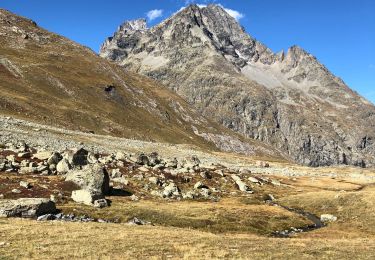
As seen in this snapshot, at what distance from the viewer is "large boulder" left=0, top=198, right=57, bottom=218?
51.2 meters

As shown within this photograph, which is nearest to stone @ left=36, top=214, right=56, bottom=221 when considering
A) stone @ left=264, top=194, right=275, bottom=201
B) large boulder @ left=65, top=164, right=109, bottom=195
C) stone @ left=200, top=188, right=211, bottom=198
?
large boulder @ left=65, top=164, right=109, bottom=195

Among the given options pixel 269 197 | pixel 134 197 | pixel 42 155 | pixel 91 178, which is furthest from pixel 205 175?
pixel 91 178

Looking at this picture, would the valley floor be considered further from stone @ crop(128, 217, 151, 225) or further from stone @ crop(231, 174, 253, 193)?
stone @ crop(231, 174, 253, 193)

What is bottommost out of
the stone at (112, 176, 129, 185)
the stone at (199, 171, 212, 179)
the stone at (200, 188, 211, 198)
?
the stone at (200, 188, 211, 198)

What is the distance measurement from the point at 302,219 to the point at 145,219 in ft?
92.5

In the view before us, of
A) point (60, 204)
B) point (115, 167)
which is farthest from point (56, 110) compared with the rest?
point (60, 204)

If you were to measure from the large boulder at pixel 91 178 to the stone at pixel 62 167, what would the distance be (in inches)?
→ 250

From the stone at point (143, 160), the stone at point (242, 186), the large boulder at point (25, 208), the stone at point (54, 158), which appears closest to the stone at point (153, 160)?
the stone at point (143, 160)

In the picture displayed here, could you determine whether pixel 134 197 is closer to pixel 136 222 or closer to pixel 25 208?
pixel 136 222

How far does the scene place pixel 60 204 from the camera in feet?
196

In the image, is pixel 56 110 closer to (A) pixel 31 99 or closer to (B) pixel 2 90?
(A) pixel 31 99

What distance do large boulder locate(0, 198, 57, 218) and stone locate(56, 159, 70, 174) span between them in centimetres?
2343

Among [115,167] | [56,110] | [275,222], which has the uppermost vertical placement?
[56,110]

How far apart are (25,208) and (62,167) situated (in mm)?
26080
